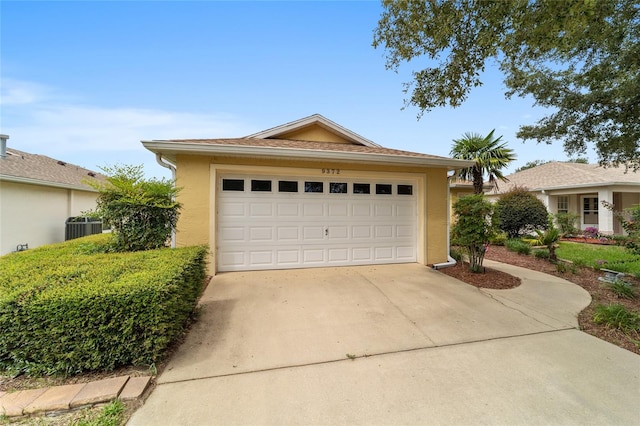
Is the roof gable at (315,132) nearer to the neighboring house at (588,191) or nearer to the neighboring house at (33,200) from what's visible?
the neighboring house at (33,200)

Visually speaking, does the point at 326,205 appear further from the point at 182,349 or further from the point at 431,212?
the point at 182,349

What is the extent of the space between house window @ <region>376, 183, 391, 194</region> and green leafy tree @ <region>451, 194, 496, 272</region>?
1733 mm

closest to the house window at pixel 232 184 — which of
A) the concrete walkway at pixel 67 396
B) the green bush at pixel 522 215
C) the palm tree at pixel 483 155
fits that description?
the concrete walkway at pixel 67 396

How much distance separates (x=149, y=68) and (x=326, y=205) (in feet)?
23.2

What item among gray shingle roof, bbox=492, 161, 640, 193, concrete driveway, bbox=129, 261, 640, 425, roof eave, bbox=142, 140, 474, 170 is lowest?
concrete driveway, bbox=129, 261, 640, 425

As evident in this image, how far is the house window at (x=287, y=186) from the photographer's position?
6.48 m

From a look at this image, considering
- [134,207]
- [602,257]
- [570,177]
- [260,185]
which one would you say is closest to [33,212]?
[134,207]

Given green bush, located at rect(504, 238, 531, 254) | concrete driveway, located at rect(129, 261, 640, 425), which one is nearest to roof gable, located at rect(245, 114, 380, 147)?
concrete driveway, located at rect(129, 261, 640, 425)

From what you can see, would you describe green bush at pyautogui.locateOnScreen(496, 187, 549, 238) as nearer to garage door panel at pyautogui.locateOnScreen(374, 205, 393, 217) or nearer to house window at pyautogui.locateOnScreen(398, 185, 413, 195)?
house window at pyautogui.locateOnScreen(398, 185, 413, 195)

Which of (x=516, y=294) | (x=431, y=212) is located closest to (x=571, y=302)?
(x=516, y=294)

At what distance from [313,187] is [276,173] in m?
1.02

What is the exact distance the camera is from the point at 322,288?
5215 mm

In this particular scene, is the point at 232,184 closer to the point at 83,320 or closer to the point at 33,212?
the point at 83,320

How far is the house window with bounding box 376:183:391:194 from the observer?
7.15 metres
